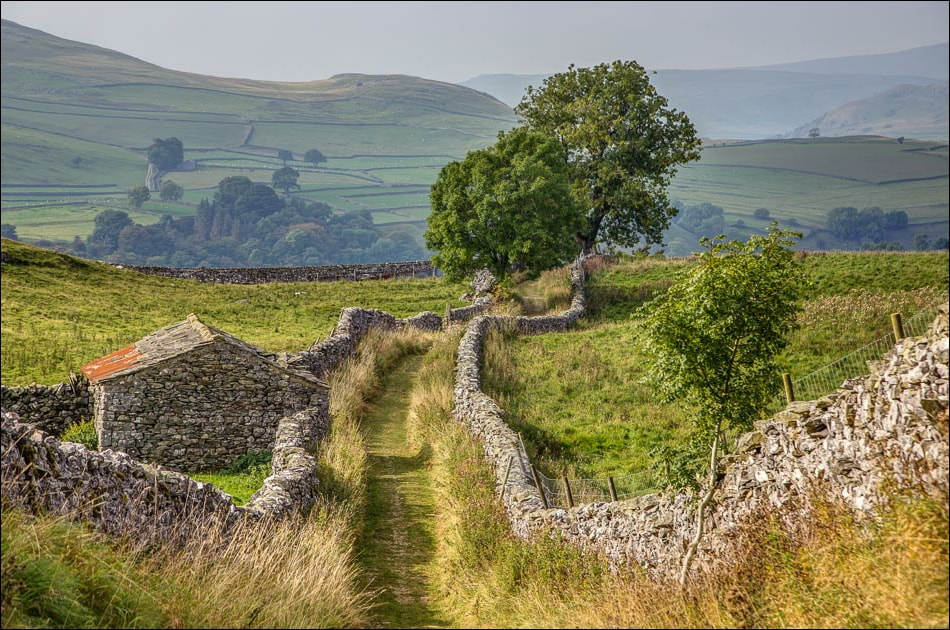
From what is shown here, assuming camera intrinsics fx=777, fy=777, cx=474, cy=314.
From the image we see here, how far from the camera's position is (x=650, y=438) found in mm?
20859

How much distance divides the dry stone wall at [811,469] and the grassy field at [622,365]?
2.71 m

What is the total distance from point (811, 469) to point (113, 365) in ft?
48.0

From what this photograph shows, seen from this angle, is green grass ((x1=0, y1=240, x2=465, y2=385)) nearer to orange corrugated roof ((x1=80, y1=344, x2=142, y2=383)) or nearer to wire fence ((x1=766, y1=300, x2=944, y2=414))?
orange corrugated roof ((x1=80, y1=344, x2=142, y2=383))

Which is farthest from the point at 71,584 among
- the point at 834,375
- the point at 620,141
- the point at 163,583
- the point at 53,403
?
the point at 620,141

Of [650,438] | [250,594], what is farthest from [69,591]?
[650,438]

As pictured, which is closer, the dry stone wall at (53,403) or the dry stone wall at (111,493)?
the dry stone wall at (111,493)

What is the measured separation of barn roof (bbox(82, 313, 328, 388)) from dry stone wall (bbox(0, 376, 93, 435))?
Answer: 1603 millimetres

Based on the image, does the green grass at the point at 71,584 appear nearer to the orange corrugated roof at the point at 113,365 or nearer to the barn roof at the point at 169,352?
the barn roof at the point at 169,352

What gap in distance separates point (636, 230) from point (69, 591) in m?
55.0

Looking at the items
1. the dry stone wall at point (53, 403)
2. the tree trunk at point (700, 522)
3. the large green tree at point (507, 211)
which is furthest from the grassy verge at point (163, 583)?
the large green tree at point (507, 211)

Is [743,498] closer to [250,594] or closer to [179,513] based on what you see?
[250,594]

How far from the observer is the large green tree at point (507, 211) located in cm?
4556

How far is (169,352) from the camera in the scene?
16.6 metres

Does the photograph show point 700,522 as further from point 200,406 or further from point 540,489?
point 200,406
